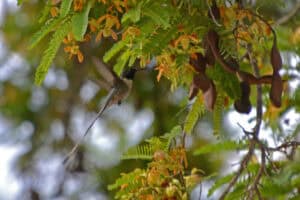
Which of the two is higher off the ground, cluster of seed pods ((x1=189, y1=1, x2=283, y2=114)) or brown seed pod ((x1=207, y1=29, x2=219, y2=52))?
brown seed pod ((x1=207, y1=29, x2=219, y2=52))

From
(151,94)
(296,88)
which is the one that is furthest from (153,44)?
(151,94)

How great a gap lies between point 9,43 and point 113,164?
82 centimetres

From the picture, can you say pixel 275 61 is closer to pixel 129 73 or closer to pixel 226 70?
pixel 226 70

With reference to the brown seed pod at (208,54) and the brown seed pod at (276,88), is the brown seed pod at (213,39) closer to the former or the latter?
the brown seed pod at (208,54)

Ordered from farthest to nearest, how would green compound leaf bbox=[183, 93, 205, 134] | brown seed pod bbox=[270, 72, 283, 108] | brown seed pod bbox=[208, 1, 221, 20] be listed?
green compound leaf bbox=[183, 93, 205, 134] < brown seed pod bbox=[208, 1, 221, 20] < brown seed pod bbox=[270, 72, 283, 108]

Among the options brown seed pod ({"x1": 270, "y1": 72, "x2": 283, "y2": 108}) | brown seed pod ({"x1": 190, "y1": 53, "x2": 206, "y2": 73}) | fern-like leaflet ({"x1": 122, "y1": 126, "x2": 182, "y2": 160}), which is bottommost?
fern-like leaflet ({"x1": 122, "y1": 126, "x2": 182, "y2": 160})

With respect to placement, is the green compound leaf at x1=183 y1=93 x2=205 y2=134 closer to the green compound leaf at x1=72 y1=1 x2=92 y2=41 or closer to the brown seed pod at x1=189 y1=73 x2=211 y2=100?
the brown seed pod at x1=189 y1=73 x2=211 y2=100

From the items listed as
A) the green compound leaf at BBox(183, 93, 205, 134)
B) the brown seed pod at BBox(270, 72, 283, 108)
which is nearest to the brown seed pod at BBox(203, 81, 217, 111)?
the brown seed pod at BBox(270, 72, 283, 108)

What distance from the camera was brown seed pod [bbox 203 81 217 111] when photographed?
1.77 metres

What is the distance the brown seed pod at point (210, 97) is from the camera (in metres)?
1.77

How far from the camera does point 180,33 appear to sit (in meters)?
1.86

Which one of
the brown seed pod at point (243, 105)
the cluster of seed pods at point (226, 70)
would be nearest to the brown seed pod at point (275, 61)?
the cluster of seed pods at point (226, 70)

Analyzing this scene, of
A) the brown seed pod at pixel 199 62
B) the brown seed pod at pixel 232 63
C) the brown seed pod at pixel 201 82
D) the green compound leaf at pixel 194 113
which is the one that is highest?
the brown seed pod at pixel 199 62

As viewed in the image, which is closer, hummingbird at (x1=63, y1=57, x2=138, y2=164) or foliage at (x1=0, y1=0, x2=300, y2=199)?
foliage at (x1=0, y1=0, x2=300, y2=199)
